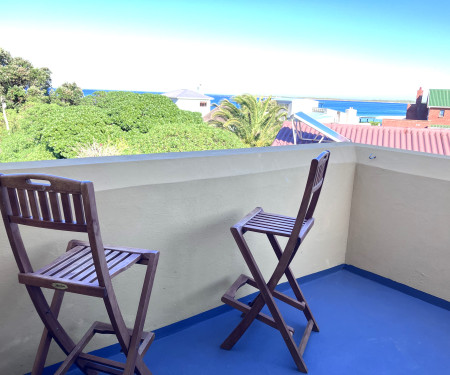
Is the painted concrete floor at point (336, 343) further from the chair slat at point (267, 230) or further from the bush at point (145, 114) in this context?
the bush at point (145, 114)

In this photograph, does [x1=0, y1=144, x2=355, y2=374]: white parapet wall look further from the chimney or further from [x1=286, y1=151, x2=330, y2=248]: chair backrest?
the chimney

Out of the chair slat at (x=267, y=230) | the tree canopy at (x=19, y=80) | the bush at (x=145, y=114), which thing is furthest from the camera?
the tree canopy at (x=19, y=80)

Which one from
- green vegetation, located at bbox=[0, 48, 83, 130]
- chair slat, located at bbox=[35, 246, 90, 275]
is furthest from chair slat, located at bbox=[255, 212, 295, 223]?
green vegetation, located at bbox=[0, 48, 83, 130]

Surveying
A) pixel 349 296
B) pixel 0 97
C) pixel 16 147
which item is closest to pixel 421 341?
pixel 349 296

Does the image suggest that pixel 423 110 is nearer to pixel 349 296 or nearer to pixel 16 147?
pixel 16 147

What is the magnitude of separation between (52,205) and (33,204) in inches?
3.0

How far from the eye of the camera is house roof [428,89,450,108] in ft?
123

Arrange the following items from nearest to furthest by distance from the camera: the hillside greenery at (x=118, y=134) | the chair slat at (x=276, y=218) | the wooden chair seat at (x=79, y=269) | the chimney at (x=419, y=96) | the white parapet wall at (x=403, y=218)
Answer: the wooden chair seat at (x=79, y=269)
the chair slat at (x=276, y=218)
the white parapet wall at (x=403, y=218)
the hillside greenery at (x=118, y=134)
the chimney at (x=419, y=96)

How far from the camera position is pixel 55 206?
1022 millimetres

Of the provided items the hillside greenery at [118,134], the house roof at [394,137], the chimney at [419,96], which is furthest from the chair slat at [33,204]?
the chimney at [419,96]

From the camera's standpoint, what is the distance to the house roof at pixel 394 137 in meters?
16.9

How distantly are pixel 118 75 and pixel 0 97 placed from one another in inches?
1116

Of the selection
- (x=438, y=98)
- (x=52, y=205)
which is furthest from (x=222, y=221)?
(x=438, y=98)

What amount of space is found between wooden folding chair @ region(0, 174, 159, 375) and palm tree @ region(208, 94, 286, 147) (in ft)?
55.7
